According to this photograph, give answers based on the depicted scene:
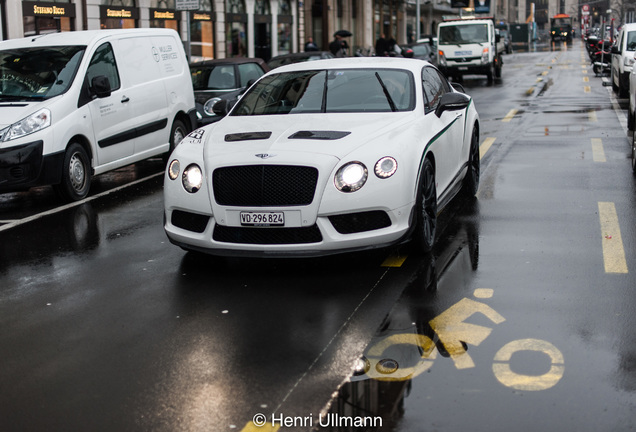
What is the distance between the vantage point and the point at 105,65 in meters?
11.0

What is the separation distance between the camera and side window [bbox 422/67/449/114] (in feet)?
26.2

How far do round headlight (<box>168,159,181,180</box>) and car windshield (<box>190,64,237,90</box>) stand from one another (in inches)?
355

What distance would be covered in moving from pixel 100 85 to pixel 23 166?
1.40 m

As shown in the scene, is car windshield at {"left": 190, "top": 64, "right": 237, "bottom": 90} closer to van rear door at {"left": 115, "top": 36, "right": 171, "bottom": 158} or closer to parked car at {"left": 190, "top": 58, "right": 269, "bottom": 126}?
parked car at {"left": 190, "top": 58, "right": 269, "bottom": 126}

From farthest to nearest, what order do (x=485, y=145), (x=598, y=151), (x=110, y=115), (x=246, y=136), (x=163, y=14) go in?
(x=163, y=14), (x=485, y=145), (x=598, y=151), (x=110, y=115), (x=246, y=136)

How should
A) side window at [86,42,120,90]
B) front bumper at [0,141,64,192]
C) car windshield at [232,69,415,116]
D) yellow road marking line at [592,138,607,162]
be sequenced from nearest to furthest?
car windshield at [232,69,415,116]
front bumper at [0,141,64,192]
side window at [86,42,120,90]
yellow road marking line at [592,138,607,162]

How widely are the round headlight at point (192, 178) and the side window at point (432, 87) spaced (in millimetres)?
2185

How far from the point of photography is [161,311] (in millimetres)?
5809

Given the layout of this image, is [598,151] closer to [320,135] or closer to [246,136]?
[320,135]

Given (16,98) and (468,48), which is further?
(468,48)

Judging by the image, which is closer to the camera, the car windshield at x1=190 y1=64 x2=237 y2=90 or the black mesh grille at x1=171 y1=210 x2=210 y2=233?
the black mesh grille at x1=171 y1=210 x2=210 y2=233

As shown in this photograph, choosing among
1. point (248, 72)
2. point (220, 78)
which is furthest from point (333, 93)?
point (248, 72)

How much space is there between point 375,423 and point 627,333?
1.91 m

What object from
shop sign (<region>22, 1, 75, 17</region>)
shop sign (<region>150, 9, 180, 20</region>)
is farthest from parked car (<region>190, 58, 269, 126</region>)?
shop sign (<region>150, 9, 180, 20</region>)
